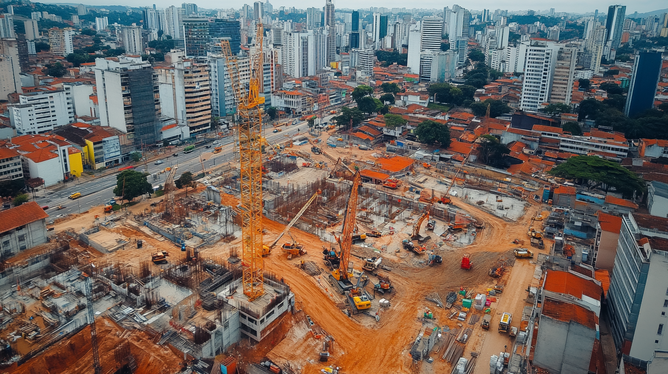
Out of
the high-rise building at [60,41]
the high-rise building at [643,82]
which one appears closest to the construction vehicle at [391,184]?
the high-rise building at [643,82]

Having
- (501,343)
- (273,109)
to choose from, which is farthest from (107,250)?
(273,109)

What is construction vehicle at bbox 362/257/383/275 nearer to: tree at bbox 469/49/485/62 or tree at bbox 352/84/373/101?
tree at bbox 352/84/373/101

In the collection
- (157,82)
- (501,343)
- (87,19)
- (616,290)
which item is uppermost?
(87,19)

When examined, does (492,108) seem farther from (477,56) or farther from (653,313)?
(477,56)

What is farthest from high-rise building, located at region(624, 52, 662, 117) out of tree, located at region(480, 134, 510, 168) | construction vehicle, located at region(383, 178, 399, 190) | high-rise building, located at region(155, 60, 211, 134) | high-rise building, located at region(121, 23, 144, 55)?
high-rise building, located at region(121, 23, 144, 55)

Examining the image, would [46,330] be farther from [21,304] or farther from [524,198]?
[524,198]

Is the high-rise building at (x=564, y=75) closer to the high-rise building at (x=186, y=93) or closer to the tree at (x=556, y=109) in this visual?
the tree at (x=556, y=109)

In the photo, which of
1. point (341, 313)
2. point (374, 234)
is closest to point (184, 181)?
point (374, 234)
